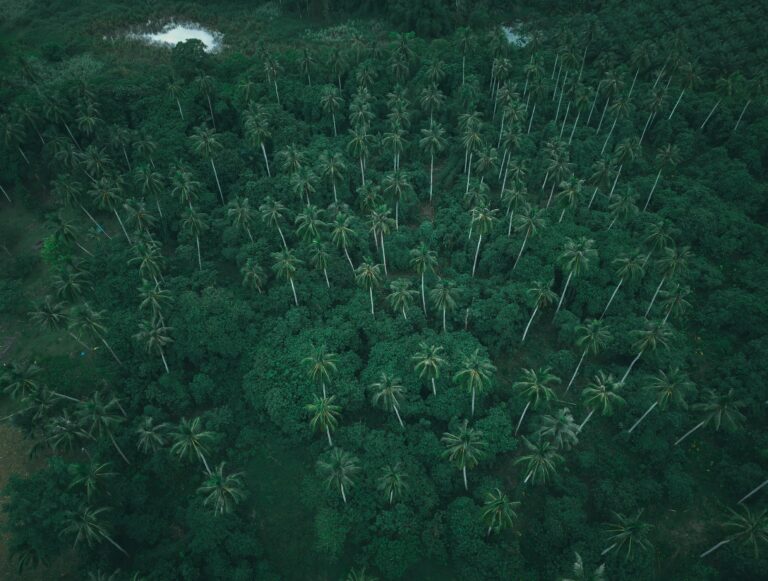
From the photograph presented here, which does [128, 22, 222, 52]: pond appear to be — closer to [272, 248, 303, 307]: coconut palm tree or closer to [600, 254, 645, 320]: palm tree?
[272, 248, 303, 307]: coconut palm tree

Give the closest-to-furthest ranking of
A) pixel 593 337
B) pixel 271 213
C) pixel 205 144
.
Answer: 1. pixel 593 337
2. pixel 271 213
3. pixel 205 144

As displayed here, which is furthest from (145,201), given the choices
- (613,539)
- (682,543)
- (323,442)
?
(682,543)

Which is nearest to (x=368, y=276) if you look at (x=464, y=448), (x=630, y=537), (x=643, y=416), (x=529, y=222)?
(x=529, y=222)

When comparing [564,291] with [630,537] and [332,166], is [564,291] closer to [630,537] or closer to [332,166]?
[630,537]

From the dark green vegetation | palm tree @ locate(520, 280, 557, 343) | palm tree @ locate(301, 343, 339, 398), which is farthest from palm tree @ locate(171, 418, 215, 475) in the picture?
palm tree @ locate(520, 280, 557, 343)

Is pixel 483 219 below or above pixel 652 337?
above

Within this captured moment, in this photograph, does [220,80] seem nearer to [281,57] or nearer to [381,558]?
[281,57]

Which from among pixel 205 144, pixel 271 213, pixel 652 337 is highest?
pixel 205 144

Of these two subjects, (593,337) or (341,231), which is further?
(341,231)
